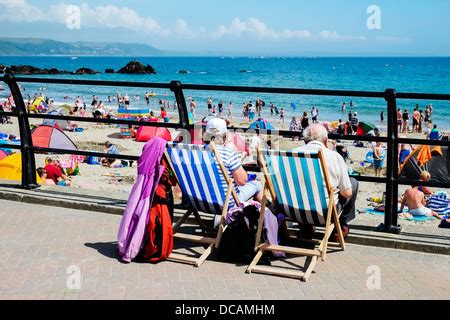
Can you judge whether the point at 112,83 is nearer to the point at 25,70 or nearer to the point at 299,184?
the point at 299,184

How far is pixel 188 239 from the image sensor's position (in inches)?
210

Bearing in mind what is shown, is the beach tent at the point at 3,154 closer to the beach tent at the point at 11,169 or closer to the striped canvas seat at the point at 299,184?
the beach tent at the point at 11,169

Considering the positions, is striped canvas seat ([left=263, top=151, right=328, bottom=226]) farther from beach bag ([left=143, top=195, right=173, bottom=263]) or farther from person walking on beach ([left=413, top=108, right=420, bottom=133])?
person walking on beach ([left=413, top=108, right=420, bottom=133])

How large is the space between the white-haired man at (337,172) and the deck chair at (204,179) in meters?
0.69

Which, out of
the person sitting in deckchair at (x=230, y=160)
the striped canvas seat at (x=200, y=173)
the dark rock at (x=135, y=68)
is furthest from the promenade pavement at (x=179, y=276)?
the dark rock at (x=135, y=68)

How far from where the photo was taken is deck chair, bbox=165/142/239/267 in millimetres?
5098

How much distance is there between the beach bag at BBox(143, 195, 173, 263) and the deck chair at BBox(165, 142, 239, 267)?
99 millimetres

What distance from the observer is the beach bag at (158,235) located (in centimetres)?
499

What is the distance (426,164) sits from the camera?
1374 cm

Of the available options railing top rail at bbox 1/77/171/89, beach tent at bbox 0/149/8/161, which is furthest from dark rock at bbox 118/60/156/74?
railing top rail at bbox 1/77/171/89

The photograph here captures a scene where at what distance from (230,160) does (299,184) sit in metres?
0.68
